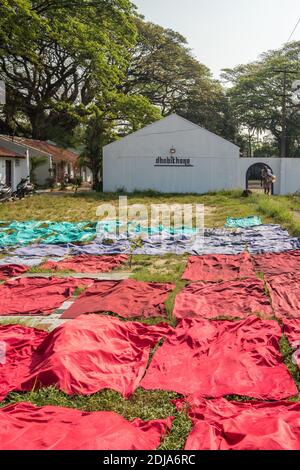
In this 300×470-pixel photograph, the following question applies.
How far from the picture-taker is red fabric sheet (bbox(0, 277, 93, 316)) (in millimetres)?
6285

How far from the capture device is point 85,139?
27688 millimetres

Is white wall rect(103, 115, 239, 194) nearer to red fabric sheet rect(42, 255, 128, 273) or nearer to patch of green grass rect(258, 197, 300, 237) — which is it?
patch of green grass rect(258, 197, 300, 237)

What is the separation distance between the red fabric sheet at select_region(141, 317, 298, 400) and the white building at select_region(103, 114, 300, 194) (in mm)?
21531

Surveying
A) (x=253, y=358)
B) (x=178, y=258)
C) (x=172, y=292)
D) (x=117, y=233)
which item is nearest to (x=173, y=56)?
(x=117, y=233)

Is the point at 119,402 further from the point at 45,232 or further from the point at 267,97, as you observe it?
the point at 267,97

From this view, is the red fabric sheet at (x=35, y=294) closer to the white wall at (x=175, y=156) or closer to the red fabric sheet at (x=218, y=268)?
the red fabric sheet at (x=218, y=268)

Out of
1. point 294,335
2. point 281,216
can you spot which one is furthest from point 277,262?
point 281,216

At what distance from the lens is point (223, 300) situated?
21.5ft

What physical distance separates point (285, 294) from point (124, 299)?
8.00 ft

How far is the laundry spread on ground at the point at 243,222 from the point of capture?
44.3 feet

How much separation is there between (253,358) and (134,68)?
110 feet

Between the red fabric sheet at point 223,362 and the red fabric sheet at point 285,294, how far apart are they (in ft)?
1.87

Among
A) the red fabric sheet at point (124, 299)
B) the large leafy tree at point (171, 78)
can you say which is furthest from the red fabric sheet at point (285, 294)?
the large leafy tree at point (171, 78)

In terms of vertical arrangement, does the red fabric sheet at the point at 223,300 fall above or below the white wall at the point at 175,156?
below
